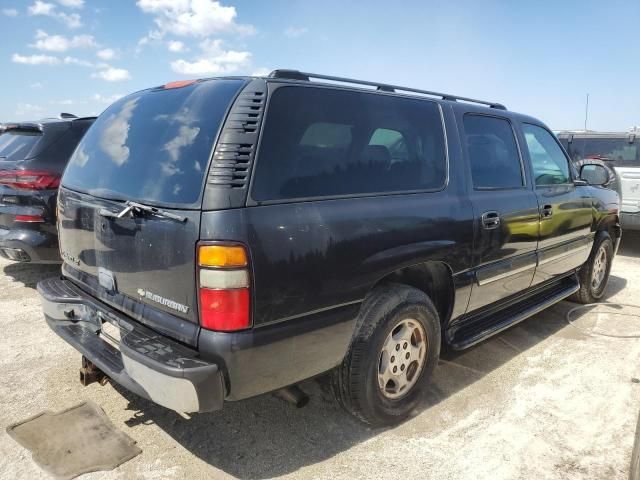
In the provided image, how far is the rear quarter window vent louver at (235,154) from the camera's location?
2.06 m

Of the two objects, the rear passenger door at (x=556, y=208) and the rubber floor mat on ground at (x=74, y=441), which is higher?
the rear passenger door at (x=556, y=208)

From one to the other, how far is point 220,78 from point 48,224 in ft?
10.4

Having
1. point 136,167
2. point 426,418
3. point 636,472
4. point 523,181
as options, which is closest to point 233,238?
point 136,167

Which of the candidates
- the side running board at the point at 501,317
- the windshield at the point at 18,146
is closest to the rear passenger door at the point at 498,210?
the side running board at the point at 501,317

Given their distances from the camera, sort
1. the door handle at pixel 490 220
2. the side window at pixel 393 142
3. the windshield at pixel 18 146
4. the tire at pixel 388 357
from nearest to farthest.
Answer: the tire at pixel 388 357 < the side window at pixel 393 142 < the door handle at pixel 490 220 < the windshield at pixel 18 146

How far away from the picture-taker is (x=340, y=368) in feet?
8.68

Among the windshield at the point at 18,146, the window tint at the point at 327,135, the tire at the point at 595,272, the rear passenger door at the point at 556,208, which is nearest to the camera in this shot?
the window tint at the point at 327,135

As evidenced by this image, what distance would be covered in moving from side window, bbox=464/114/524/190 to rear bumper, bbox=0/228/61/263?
388 centimetres

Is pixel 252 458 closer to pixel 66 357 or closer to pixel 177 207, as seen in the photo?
pixel 177 207

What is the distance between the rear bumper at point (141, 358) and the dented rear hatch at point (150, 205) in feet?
0.22

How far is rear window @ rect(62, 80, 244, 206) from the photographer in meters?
2.19

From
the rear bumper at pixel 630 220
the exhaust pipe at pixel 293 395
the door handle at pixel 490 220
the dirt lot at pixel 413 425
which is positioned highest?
the door handle at pixel 490 220

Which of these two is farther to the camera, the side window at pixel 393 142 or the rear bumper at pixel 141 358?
the side window at pixel 393 142

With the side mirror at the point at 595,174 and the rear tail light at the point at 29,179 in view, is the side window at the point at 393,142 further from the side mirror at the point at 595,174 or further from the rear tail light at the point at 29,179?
the rear tail light at the point at 29,179
